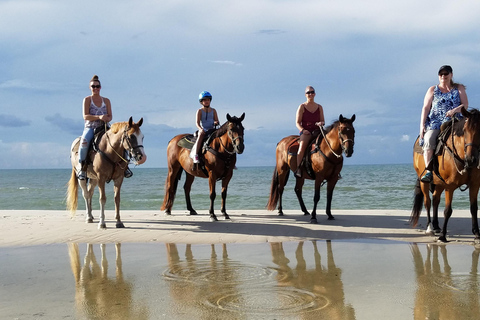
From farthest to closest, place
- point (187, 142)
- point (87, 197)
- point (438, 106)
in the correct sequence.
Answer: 1. point (187, 142)
2. point (87, 197)
3. point (438, 106)

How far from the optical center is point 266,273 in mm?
5242

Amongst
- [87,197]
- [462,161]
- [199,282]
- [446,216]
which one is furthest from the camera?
[87,197]

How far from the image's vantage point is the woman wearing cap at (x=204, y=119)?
10094mm

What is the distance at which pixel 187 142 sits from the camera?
1098 cm

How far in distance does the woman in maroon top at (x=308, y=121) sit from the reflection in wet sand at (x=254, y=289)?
4180mm

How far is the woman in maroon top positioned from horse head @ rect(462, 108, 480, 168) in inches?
147

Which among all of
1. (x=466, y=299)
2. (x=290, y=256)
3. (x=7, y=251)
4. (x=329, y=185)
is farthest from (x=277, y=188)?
(x=466, y=299)

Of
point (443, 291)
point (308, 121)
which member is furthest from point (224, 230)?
point (443, 291)

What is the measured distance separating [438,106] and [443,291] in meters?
3.79

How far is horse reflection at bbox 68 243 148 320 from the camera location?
12.8ft

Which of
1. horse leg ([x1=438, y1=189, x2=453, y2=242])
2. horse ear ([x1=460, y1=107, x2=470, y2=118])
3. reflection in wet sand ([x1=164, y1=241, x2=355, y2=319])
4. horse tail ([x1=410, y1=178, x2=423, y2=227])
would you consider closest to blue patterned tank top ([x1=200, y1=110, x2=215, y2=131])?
horse tail ([x1=410, y1=178, x2=423, y2=227])

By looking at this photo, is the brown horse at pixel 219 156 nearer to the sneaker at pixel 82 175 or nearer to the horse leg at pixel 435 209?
the sneaker at pixel 82 175

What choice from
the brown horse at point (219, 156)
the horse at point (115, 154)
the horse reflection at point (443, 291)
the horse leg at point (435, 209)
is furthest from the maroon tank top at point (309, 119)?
the horse reflection at point (443, 291)

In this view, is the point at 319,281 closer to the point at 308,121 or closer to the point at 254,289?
the point at 254,289
